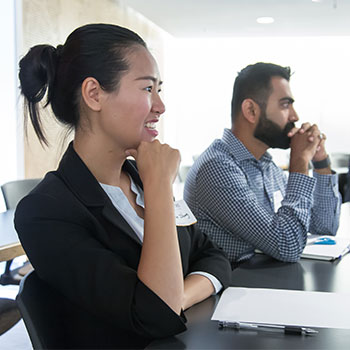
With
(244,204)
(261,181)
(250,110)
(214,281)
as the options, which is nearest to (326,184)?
(261,181)

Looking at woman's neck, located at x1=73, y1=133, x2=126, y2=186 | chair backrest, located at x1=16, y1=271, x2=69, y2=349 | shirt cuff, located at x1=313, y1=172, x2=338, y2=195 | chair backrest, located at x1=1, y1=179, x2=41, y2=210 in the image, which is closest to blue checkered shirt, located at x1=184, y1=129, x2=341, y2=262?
shirt cuff, located at x1=313, y1=172, x2=338, y2=195

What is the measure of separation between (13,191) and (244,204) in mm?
1736

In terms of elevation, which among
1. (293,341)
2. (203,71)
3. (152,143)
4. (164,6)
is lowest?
(293,341)

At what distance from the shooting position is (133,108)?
3.81ft

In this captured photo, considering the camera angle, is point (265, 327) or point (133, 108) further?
point (133, 108)

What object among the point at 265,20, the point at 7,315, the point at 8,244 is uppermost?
the point at 265,20

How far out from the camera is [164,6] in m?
7.13

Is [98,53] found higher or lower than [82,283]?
higher

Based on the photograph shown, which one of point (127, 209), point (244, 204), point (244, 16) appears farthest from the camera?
point (244, 16)

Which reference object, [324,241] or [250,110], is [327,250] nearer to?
[324,241]

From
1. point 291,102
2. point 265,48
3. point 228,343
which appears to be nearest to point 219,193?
point 291,102

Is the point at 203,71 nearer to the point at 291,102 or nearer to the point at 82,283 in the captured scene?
the point at 291,102

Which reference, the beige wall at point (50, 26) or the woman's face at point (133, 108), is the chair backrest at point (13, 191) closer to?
the beige wall at point (50, 26)

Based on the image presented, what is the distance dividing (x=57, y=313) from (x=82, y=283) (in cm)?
11
